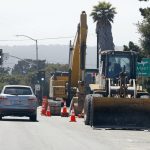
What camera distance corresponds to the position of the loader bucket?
28125 mm

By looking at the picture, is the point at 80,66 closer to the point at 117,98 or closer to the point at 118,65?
the point at 118,65

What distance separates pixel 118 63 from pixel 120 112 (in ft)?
14.7

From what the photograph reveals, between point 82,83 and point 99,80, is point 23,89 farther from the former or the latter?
point 82,83

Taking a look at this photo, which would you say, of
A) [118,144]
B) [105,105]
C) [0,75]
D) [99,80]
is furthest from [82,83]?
[0,75]

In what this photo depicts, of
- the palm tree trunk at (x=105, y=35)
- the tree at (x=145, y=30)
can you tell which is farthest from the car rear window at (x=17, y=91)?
the palm tree trunk at (x=105, y=35)

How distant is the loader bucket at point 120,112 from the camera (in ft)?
92.3

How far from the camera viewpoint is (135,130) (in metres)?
27.8

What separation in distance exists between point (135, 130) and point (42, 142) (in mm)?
8092

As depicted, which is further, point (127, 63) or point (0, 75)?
point (0, 75)

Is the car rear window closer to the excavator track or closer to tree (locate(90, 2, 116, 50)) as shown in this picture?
the excavator track

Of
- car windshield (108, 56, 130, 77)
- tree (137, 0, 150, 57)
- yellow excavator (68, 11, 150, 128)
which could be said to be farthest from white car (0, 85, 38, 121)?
tree (137, 0, 150, 57)

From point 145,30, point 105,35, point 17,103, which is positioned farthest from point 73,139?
point 105,35

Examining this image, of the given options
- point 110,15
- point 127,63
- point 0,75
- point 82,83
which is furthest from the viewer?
point 0,75

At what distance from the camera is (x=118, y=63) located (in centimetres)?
3222
